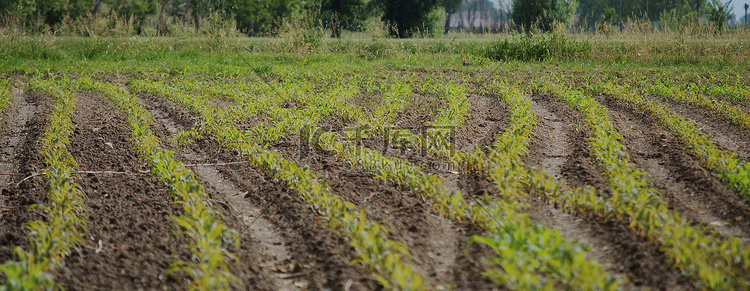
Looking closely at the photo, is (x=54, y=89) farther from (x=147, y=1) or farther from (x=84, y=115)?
(x=147, y=1)

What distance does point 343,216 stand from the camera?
398cm

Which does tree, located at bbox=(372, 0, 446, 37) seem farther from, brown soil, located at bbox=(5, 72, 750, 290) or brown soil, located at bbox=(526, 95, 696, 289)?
brown soil, located at bbox=(526, 95, 696, 289)

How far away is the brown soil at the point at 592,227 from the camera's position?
3309 millimetres

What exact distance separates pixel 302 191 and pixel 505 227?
172 centimetres

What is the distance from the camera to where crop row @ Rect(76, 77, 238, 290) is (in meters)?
3.17

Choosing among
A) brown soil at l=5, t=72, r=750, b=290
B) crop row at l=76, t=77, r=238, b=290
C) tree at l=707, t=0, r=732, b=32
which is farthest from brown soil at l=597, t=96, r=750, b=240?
tree at l=707, t=0, r=732, b=32

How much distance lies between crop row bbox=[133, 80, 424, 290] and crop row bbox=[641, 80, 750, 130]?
19.1 ft

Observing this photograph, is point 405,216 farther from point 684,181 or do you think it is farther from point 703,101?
point 703,101

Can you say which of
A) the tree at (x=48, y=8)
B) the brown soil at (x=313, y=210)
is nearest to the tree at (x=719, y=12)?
the brown soil at (x=313, y=210)

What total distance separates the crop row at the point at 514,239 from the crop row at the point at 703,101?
4378 mm

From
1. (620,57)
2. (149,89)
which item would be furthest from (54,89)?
(620,57)

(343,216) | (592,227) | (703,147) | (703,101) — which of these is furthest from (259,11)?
(592,227)

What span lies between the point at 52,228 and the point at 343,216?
1.94 m

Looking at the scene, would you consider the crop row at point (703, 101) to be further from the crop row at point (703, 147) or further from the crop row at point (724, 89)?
the crop row at point (703, 147)
